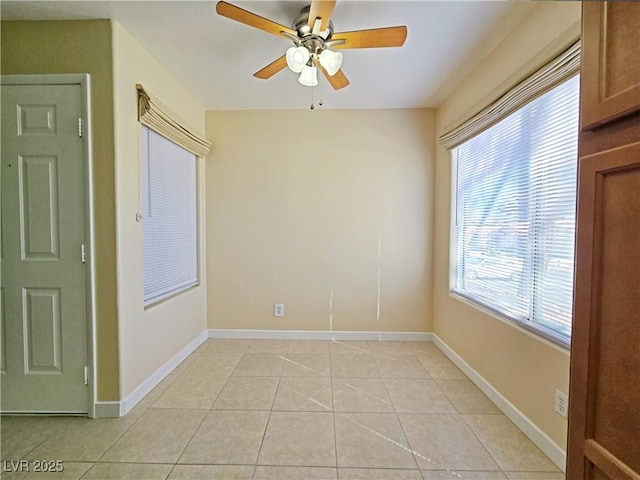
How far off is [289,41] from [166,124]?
113cm

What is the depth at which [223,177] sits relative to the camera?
3193mm

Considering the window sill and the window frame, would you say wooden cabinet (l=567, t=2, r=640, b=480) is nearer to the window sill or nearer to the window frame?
the window sill

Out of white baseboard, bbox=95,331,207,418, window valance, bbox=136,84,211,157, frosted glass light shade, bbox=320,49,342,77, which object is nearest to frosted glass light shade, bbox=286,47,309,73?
frosted glass light shade, bbox=320,49,342,77

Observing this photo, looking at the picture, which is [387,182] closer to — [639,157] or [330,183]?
[330,183]

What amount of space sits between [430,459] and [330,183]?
8.00 feet

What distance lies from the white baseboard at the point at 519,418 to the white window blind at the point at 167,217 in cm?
260

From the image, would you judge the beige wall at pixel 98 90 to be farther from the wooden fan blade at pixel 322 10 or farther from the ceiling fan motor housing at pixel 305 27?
the wooden fan blade at pixel 322 10

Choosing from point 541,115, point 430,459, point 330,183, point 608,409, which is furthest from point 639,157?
point 330,183

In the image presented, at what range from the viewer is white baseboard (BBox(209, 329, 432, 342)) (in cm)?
318

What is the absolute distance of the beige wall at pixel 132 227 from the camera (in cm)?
187

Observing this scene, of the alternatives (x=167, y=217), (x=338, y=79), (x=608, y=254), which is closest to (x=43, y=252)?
(x=167, y=217)

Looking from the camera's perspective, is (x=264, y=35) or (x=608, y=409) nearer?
(x=608, y=409)

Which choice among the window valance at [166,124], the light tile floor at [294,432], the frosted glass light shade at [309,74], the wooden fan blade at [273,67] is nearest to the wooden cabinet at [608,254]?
the light tile floor at [294,432]

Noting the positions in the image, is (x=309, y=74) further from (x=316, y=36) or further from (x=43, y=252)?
(x=43, y=252)
